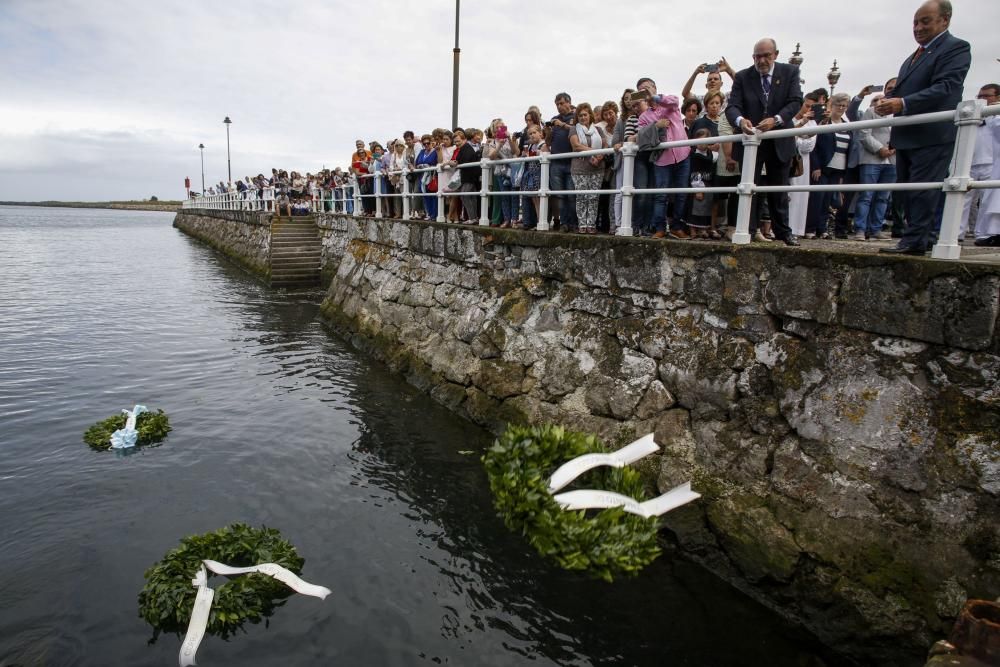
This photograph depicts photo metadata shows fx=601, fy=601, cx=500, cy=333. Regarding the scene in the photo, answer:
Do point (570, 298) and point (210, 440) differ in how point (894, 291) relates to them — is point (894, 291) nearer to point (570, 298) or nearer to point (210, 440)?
point (570, 298)

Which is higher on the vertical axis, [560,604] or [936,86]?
[936,86]

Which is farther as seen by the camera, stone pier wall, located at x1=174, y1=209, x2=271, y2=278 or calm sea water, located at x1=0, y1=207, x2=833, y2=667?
stone pier wall, located at x1=174, y1=209, x2=271, y2=278

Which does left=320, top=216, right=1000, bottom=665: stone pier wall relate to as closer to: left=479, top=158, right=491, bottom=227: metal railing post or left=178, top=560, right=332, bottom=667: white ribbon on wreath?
left=479, top=158, right=491, bottom=227: metal railing post

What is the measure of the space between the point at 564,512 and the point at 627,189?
13.6 ft

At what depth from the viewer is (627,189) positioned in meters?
7.07

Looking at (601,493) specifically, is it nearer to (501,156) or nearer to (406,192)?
(501,156)

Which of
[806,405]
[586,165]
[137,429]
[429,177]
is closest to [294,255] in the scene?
[429,177]

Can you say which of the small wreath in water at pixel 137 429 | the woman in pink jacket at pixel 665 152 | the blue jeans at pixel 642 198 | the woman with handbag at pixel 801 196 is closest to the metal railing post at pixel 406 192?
the blue jeans at pixel 642 198

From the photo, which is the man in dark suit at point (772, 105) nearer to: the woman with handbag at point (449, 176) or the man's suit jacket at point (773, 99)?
the man's suit jacket at point (773, 99)

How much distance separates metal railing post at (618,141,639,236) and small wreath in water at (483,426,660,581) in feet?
10.3

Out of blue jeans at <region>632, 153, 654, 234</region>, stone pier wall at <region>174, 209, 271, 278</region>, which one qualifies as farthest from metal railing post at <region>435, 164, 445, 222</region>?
stone pier wall at <region>174, 209, 271, 278</region>

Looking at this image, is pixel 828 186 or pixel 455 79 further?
pixel 455 79

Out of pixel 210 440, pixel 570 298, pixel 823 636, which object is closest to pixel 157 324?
pixel 210 440

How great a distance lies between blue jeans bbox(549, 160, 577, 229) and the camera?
8969 mm
